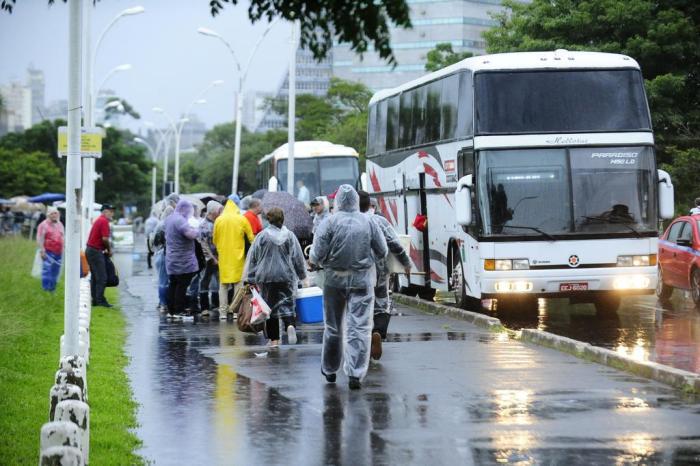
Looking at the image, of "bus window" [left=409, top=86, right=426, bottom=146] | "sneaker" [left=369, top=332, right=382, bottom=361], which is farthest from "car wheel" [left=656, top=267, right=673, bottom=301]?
"sneaker" [left=369, top=332, right=382, bottom=361]

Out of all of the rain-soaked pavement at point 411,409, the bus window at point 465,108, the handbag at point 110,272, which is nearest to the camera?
the rain-soaked pavement at point 411,409

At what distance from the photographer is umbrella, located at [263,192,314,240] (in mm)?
22141

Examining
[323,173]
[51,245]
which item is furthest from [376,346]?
[323,173]

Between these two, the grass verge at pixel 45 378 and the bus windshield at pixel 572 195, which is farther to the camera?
the bus windshield at pixel 572 195

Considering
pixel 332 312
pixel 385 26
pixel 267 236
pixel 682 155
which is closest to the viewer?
pixel 385 26

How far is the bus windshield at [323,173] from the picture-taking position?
40.2 metres

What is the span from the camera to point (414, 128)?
971 inches

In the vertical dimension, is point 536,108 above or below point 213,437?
above

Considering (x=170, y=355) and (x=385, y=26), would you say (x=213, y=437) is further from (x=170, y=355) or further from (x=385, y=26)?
(x=170, y=355)

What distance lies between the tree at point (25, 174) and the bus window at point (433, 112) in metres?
68.0

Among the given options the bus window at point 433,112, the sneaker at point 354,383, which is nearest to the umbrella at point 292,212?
the bus window at point 433,112

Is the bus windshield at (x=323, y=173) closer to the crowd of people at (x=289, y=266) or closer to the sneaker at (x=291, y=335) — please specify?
the crowd of people at (x=289, y=266)

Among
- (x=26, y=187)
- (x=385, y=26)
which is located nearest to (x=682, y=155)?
(x=385, y=26)

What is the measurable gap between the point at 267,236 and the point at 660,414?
6100 mm
